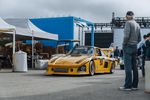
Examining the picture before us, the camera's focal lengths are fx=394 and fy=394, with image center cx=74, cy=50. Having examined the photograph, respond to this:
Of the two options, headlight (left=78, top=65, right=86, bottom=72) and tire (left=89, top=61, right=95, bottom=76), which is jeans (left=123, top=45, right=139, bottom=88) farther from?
tire (left=89, top=61, right=95, bottom=76)

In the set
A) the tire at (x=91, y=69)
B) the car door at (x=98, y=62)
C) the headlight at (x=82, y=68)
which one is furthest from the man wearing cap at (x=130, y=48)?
the car door at (x=98, y=62)

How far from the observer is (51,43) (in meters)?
34.1

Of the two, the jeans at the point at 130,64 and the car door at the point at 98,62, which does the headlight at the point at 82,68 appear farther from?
the jeans at the point at 130,64

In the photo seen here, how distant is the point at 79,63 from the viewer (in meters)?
14.8

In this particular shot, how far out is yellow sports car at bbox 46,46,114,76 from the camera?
48.5 ft

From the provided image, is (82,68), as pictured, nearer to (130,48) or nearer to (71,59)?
(71,59)

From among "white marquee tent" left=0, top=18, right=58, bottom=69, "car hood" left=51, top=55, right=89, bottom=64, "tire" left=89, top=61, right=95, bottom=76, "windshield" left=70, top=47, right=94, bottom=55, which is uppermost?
"white marquee tent" left=0, top=18, right=58, bottom=69

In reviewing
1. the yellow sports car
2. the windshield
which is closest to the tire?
the yellow sports car

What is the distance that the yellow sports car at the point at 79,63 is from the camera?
14.8 m

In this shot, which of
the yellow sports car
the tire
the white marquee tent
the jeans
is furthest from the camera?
the white marquee tent

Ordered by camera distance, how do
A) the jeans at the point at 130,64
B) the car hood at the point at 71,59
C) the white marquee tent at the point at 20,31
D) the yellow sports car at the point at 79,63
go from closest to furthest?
the jeans at the point at 130,64 → the yellow sports car at the point at 79,63 → the car hood at the point at 71,59 → the white marquee tent at the point at 20,31

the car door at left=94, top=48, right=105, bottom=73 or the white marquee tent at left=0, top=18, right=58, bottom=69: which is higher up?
the white marquee tent at left=0, top=18, right=58, bottom=69

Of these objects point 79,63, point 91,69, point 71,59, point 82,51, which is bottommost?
point 91,69

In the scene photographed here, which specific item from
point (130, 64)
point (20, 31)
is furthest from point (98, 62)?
point (20, 31)
